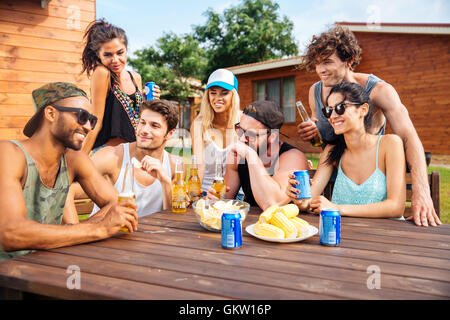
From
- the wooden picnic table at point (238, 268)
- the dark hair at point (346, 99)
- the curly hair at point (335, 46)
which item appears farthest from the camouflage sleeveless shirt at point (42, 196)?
the curly hair at point (335, 46)

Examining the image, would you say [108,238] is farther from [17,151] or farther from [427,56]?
[427,56]

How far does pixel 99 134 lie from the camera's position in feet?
11.3

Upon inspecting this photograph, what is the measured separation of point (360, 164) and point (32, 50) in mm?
4825

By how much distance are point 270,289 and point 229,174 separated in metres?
1.68

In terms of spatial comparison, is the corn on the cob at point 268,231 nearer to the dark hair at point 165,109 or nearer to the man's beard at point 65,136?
the man's beard at point 65,136

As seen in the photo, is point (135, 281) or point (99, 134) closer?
point (135, 281)

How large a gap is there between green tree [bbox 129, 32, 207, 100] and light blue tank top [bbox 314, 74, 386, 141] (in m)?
18.6

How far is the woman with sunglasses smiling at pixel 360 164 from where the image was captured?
227 centimetres

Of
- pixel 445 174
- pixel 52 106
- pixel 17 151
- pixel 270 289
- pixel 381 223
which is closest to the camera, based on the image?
pixel 270 289

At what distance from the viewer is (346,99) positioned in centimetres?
246

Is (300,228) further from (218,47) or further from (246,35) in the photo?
(246,35)

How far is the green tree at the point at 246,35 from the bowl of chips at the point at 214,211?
23871 millimetres

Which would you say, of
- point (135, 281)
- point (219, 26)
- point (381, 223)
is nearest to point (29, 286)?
point (135, 281)

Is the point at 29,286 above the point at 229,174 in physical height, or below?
below
